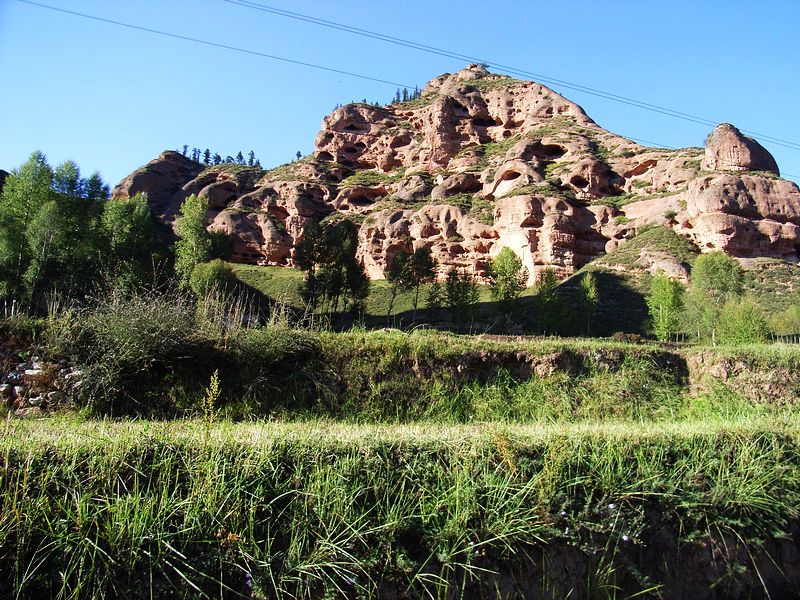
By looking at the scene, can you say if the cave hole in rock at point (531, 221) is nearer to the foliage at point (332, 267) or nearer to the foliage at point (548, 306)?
the foliage at point (548, 306)

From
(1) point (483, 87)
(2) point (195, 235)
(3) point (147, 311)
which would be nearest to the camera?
(3) point (147, 311)

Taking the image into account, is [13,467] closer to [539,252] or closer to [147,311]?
[147,311]

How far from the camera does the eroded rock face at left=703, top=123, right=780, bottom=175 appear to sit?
5966 cm

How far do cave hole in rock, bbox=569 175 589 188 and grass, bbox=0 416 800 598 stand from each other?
236 ft

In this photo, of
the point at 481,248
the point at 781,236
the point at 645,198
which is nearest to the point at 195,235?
the point at 481,248

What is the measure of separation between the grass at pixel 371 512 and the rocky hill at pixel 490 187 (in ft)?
191

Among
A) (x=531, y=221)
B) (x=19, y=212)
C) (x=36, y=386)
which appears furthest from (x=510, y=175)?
(x=36, y=386)

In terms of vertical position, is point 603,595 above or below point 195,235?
below

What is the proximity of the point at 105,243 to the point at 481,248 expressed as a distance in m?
45.7

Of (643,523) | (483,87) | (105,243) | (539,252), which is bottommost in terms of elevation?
(643,523)

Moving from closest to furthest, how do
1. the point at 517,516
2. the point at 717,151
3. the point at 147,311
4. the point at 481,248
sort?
1. the point at 517,516
2. the point at 147,311
3. the point at 717,151
4. the point at 481,248

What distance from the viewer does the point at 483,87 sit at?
10369 cm

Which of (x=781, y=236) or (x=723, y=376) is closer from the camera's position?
(x=723, y=376)

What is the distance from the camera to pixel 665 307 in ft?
127
